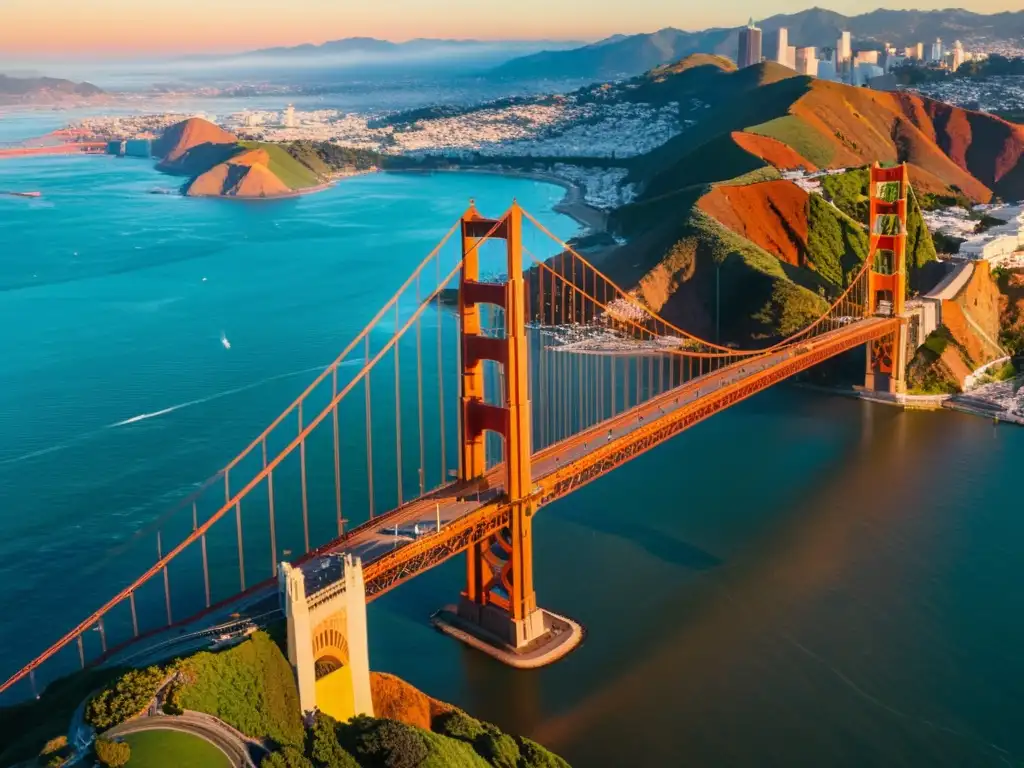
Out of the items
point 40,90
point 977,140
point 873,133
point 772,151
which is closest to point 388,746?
point 772,151

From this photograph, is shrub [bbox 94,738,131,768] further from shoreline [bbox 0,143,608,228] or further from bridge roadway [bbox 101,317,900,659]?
shoreline [bbox 0,143,608,228]

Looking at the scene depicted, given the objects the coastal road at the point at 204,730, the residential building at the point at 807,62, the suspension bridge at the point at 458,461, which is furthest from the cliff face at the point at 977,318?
the residential building at the point at 807,62

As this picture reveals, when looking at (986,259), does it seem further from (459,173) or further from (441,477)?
(459,173)

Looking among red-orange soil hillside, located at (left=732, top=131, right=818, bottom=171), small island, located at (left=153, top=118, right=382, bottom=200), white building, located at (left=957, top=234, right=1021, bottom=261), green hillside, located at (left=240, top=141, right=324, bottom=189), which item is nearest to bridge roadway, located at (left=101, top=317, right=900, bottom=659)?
white building, located at (left=957, top=234, right=1021, bottom=261)

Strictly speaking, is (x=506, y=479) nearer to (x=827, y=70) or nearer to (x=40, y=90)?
(x=827, y=70)

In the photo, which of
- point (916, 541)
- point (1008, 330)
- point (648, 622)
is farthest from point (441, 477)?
point (1008, 330)

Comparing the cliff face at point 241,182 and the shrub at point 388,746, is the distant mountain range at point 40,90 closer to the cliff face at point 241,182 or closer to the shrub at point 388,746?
the cliff face at point 241,182
